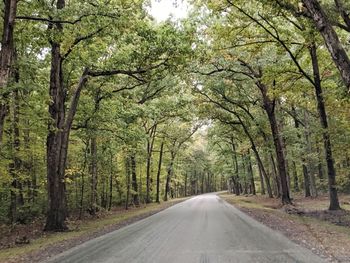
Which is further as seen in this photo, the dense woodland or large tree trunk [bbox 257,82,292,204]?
large tree trunk [bbox 257,82,292,204]

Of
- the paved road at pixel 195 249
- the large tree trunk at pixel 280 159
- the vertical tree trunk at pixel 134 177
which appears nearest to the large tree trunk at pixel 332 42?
the paved road at pixel 195 249

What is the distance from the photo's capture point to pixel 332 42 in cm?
919

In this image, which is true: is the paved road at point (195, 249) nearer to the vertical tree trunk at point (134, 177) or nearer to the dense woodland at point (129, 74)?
the dense woodland at point (129, 74)

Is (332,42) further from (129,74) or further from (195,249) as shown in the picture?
(129,74)

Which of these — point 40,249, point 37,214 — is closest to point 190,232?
point 40,249

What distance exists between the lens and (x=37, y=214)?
2155cm

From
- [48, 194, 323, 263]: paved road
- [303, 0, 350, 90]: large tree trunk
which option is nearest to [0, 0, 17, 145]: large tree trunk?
[48, 194, 323, 263]: paved road

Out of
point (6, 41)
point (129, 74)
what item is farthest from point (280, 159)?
point (6, 41)

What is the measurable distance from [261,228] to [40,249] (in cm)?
731

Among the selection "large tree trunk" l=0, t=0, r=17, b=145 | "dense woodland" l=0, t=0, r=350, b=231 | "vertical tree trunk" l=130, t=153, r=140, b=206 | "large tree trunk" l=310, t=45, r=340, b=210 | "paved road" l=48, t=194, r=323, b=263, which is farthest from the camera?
"vertical tree trunk" l=130, t=153, r=140, b=206

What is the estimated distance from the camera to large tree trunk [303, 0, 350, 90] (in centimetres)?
892

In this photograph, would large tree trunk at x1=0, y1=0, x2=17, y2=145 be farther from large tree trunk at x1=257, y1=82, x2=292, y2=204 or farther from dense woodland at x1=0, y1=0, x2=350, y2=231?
large tree trunk at x1=257, y1=82, x2=292, y2=204

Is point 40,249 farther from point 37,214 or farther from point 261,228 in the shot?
point 37,214

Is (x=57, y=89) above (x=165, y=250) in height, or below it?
above
